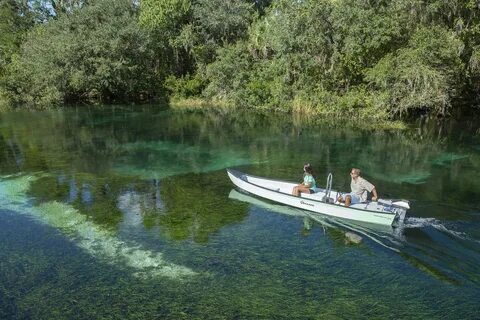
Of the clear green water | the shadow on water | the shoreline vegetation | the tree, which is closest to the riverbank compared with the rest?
the shoreline vegetation

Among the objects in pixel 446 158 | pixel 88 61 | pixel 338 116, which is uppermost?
pixel 88 61

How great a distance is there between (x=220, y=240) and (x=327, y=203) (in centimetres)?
406

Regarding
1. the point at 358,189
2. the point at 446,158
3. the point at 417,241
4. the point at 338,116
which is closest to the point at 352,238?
the point at 417,241

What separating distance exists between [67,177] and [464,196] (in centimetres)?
1786

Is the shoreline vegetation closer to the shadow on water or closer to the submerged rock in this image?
the shadow on water

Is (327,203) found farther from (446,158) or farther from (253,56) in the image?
(253,56)

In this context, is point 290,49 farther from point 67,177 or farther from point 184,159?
point 67,177

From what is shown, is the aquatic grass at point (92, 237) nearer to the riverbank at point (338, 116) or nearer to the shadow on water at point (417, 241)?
the shadow on water at point (417, 241)

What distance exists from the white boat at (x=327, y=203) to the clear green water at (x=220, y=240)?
1.20ft

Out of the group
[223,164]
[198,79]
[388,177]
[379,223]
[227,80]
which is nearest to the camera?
[379,223]

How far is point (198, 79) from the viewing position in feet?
183

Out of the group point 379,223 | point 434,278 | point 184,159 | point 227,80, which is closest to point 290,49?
point 227,80

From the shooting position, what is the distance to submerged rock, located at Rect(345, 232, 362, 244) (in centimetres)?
1456

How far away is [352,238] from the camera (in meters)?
14.8
